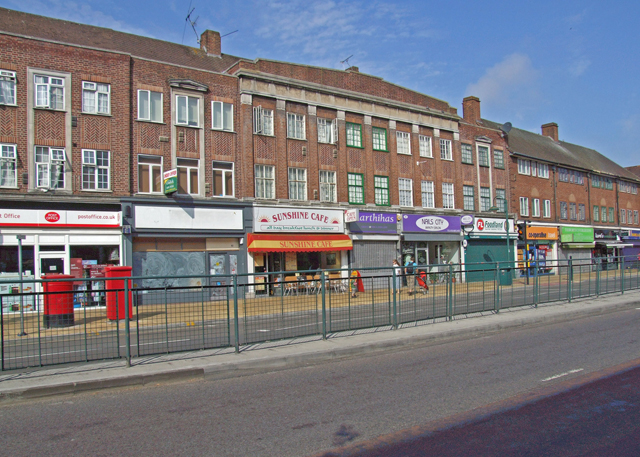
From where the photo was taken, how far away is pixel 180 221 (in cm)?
2200

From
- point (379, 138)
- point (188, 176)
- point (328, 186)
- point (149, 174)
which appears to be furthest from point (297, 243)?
point (379, 138)

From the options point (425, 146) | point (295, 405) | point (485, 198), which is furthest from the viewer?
point (485, 198)

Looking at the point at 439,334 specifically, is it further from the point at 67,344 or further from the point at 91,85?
the point at 91,85

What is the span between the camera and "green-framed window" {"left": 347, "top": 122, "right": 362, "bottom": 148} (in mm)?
28344

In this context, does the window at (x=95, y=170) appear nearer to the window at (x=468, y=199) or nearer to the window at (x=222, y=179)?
the window at (x=222, y=179)

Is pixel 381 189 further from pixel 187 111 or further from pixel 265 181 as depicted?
pixel 187 111

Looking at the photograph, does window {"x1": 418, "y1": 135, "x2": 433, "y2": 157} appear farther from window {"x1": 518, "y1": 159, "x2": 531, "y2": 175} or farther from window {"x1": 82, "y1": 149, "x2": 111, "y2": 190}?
window {"x1": 82, "y1": 149, "x2": 111, "y2": 190}

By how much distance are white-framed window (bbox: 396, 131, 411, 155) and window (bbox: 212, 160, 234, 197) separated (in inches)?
453

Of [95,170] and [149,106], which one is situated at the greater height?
[149,106]

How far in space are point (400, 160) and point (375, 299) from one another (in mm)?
20957

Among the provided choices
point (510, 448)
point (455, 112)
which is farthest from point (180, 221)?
point (455, 112)

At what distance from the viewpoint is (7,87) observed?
19125mm

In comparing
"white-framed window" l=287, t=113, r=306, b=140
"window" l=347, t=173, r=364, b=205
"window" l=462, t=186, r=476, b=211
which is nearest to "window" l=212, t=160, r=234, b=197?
"white-framed window" l=287, t=113, r=306, b=140

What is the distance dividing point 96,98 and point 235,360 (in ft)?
55.1
